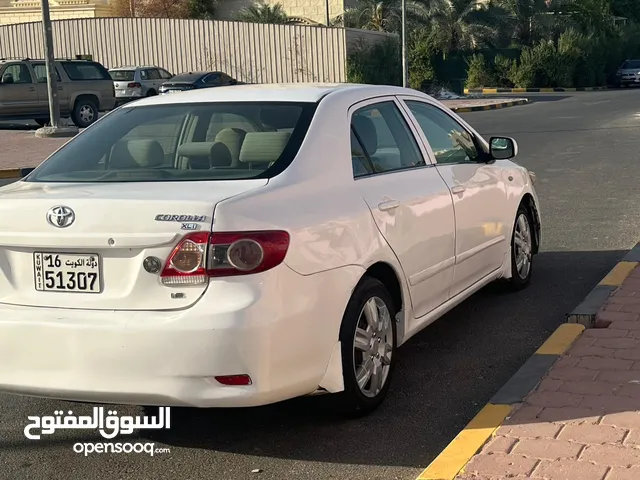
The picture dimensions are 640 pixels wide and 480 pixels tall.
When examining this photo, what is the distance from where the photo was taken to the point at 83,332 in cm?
394

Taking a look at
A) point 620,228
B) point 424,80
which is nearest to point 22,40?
point 424,80

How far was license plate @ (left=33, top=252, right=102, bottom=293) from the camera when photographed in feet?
13.1

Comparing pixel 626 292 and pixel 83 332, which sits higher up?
pixel 83 332

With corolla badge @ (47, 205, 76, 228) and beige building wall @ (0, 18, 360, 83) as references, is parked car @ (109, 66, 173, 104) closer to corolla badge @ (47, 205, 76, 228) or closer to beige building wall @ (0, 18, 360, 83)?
beige building wall @ (0, 18, 360, 83)

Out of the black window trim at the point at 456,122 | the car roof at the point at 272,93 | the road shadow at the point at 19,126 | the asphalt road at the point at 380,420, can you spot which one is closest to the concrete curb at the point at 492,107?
the road shadow at the point at 19,126

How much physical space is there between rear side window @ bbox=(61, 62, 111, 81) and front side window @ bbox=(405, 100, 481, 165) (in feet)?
67.1

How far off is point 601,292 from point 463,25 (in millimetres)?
48385

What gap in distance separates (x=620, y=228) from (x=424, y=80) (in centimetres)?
4294

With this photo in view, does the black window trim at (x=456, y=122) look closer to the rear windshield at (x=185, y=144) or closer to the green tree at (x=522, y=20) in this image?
the rear windshield at (x=185, y=144)

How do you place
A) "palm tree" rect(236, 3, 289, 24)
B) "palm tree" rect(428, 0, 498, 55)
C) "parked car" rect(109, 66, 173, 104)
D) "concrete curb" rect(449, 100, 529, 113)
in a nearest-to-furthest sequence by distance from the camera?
"concrete curb" rect(449, 100, 529, 113) → "parked car" rect(109, 66, 173, 104) → "palm tree" rect(428, 0, 498, 55) → "palm tree" rect(236, 3, 289, 24)

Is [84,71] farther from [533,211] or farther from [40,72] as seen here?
[533,211]

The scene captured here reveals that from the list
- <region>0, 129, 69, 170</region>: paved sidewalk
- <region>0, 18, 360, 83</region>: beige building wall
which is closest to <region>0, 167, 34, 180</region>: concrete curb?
<region>0, 129, 69, 170</region>: paved sidewalk

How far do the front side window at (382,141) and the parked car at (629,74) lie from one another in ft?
169

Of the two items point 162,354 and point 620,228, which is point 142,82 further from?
point 162,354
